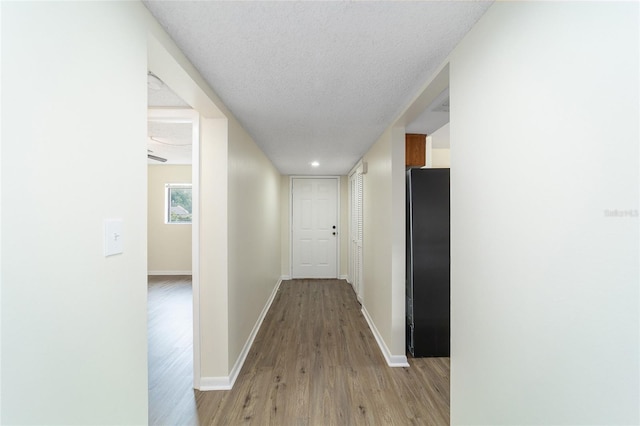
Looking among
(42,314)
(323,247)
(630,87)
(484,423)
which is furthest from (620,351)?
(323,247)

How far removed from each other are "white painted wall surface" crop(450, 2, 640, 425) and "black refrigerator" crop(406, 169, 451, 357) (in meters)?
1.34

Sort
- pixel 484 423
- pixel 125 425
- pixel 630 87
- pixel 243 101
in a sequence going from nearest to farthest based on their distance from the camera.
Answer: pixel 630 87
pixel 125 425
pixel 484 423
pixel 243 101

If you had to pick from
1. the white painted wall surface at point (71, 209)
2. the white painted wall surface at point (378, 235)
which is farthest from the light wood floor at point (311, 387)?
the white painted wall surface at point (71, 209)

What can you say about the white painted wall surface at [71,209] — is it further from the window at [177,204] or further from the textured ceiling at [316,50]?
the window at [177,204]

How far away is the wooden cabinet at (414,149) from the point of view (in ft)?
9.13

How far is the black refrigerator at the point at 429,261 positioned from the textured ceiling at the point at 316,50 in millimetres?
799

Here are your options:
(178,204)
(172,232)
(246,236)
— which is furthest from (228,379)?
(178,204)

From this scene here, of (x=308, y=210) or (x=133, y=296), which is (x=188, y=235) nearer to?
(x=308, y=210)

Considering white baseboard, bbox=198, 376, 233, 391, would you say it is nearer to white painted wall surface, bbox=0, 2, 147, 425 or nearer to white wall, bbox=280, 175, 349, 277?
white painted wall surface, bbox=0, 2, 147, 425

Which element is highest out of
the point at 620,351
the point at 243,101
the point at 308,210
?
the point at 243,101

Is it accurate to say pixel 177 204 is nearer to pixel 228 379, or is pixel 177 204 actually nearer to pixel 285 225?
pixel 285 225

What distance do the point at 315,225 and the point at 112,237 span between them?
4.93 metres

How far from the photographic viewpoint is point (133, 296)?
3.39 ft

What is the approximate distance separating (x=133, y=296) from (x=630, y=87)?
64.3 inches
